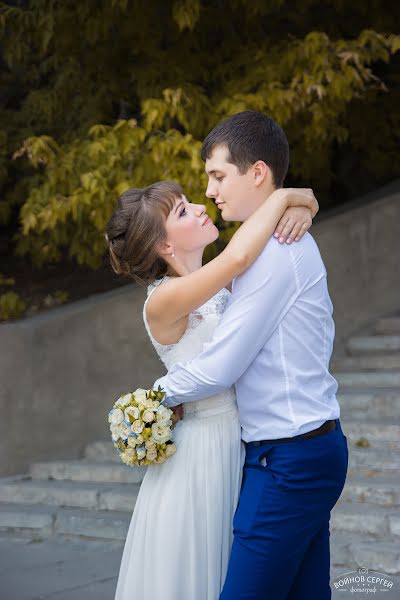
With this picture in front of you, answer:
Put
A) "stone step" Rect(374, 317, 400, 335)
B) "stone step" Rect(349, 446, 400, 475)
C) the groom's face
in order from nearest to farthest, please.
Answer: the groom's face
"stone step" Rect(349, 446, 400, 475)
"stone step" Rect(374, 317, 400, 335)

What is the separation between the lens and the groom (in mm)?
2434

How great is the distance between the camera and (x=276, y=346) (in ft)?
8.14

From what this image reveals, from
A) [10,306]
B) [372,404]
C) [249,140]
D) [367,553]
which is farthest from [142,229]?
[10,306]

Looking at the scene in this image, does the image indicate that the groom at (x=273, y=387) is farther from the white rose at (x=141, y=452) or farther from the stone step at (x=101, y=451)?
the stone step at (x=101, y=451)

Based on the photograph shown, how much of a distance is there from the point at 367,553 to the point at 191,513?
244cm

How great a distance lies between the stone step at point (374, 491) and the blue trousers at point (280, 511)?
290 centimetres

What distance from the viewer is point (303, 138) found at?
25.4 ft

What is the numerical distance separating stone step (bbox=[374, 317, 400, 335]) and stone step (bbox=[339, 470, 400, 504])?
2364 millimetres

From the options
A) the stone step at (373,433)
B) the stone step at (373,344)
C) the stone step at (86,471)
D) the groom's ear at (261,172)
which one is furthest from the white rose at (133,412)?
the stone step at (373,344)

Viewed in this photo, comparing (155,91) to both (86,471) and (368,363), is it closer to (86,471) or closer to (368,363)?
→ (368,363)

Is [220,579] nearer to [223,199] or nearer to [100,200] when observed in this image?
[223,199]

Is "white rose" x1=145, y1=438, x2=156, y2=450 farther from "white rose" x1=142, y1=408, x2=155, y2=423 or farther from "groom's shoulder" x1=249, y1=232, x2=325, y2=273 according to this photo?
"groom's shoulder" x1=249, y1=232, x2=325, y2=273

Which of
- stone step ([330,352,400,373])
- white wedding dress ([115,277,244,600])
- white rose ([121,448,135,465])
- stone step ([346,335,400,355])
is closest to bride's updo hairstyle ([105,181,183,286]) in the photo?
white wedding dress ([115,277,244,600])

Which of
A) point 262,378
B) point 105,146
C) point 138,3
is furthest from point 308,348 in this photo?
point 138,3
